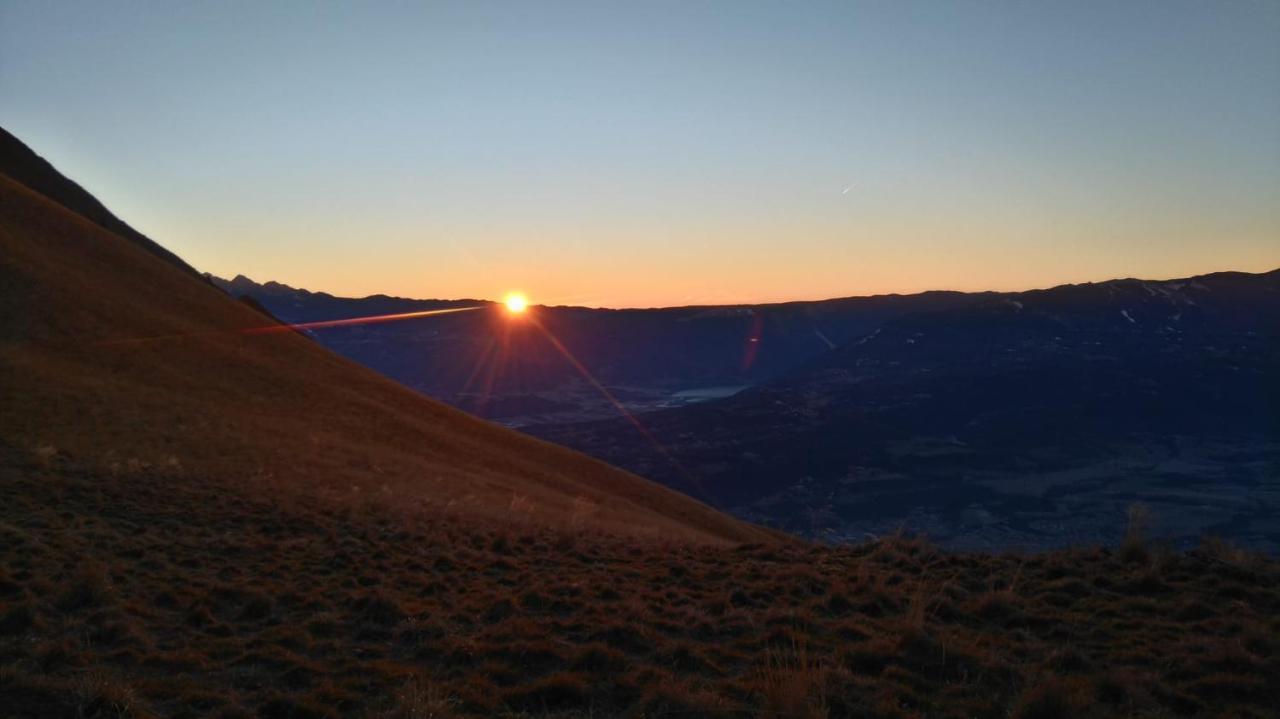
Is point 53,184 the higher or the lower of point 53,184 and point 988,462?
the higher

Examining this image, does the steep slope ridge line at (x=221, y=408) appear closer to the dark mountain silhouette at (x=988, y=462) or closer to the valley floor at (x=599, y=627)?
the valley floor at (x=599, y=627)

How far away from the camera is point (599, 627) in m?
8.92

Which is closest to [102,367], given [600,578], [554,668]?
[600,578]

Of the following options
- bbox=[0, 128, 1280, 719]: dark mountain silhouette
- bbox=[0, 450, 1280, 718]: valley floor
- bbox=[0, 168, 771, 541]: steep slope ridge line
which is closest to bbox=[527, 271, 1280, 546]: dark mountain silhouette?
bbox=[0, 168, 771, 541]: steep slope ridge line

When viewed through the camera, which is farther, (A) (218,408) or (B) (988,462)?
(B) (988,462)

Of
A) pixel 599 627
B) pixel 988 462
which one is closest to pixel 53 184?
pixel 599 627

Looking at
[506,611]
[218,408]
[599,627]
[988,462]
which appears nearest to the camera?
[599,627]

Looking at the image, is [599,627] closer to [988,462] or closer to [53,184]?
[53,184]

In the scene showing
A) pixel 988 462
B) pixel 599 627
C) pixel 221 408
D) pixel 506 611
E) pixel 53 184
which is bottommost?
pixel 988 462

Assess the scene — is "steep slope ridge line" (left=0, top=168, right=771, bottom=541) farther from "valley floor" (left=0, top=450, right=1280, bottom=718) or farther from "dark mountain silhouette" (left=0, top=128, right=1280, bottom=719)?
"valley floor" (left=0, top=450, right=1280, bottom=718)

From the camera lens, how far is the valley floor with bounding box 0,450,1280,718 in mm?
6645

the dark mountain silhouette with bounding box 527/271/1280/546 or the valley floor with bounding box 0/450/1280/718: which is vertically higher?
the valley floor with bounding box 0/450/1280/718

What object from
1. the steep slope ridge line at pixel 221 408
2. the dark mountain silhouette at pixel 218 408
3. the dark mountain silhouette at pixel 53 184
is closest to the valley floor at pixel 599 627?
the dark mountain silhouette at pixel 218 408

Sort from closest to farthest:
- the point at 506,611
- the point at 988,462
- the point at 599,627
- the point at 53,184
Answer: the point at 599,627 < the point at 506,611 < the point at 53,184 < the point at 988,462
